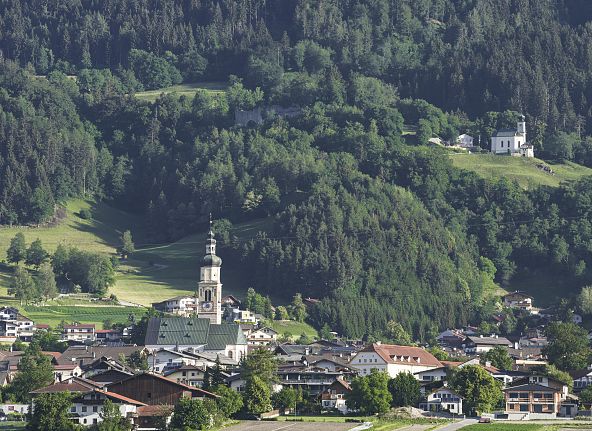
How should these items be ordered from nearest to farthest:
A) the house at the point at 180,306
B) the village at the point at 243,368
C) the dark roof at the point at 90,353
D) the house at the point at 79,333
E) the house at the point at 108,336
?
the village at the point at 243,368
the dark roof at the point at 90,353
the house at the point at 79,333
the house at the point at 108,336
the house at the point at 180,306

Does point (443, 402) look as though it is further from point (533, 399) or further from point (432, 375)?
point (432, 375)

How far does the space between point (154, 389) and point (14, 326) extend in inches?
1939

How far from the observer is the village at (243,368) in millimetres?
115375

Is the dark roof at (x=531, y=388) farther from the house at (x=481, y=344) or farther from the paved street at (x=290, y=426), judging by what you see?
the house at (x=481, y=344)

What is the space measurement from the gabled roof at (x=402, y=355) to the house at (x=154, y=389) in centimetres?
2136

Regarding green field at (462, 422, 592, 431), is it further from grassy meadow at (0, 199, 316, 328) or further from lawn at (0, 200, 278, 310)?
lawn at (0, 200, 278, 310)

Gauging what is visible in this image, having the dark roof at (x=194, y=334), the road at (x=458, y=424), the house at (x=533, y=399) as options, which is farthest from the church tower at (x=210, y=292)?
the road at (x=458, y=424)

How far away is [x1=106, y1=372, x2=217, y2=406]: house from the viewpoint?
4505 inches

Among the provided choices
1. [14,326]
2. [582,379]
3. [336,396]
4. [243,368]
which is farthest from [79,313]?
[582,379]

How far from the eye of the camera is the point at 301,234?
612ft

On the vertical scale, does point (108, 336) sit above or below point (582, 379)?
above

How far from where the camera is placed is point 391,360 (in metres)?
134

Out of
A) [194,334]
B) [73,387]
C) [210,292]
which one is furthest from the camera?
[210,292]

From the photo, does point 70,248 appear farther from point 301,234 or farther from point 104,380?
point 104,380
